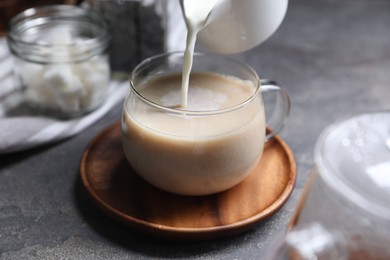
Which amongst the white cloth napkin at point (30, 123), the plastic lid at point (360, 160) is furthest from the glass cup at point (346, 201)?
the white cloth napkin at point (30, 123)

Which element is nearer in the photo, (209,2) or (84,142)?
(209,2)

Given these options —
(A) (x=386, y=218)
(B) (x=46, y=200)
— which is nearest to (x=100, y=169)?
(B) (x=46, y=200)

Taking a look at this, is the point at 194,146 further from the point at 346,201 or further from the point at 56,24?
the point at 56,24

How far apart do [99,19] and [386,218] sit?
0.68 meters

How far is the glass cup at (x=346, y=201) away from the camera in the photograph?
0.53m

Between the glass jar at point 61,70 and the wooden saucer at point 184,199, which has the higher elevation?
the glass jar at point 61,70

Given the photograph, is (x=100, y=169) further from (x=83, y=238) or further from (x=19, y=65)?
(x=19, y=65)

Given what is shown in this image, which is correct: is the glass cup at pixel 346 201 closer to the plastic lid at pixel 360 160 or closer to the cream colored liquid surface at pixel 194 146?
the plastic lid at pixel 360 160

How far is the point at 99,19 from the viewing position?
1014 mm

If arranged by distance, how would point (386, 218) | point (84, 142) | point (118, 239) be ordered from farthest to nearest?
point (84, 142)
point (118, 239)
point (386, 218)


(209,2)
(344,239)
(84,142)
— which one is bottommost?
→ (84,142)

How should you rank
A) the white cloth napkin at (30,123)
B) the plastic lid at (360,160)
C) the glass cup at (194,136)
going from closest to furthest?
1. the plastic lid at (360,160)
2. the glass cup at (194,136)
3. the white cloth napkin at (30,123)

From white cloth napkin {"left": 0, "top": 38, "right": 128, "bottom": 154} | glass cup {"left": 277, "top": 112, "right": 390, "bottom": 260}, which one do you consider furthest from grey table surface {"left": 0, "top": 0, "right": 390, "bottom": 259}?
glass cup {"left": 277, "top": 112, "right": 390, "bottom": 260}

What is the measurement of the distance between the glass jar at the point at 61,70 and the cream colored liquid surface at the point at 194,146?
0.22m
